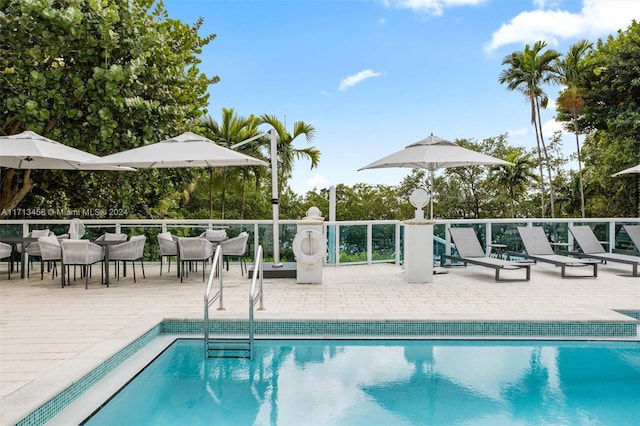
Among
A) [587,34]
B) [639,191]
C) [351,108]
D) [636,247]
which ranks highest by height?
[587,34]

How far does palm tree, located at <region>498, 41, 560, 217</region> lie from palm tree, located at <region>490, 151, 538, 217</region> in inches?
74.7

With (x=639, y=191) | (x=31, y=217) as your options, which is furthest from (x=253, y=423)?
(x=639, y=191)

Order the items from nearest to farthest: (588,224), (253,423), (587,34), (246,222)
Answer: (253,423), (246,222), (588,224), (587,34)

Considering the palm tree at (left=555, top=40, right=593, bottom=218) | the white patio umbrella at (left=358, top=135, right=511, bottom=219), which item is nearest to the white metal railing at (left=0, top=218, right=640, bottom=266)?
the white patio umbrella at (left=358, top=135, right=511, bottom=219)

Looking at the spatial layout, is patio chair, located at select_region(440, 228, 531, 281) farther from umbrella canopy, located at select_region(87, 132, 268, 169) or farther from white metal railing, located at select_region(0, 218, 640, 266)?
umbrella canopy, located at select_region(87, 132, 268, 169)

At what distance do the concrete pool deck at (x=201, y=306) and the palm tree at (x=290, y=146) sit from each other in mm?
11110

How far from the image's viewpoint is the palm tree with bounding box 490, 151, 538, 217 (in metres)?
26.8

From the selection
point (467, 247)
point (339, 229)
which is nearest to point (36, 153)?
point (339, 229)

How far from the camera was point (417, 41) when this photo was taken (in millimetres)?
17125

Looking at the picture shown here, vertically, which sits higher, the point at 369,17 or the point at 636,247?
the point at 369,17

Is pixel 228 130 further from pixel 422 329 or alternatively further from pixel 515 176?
pixel 515 176

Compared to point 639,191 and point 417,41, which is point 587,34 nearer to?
point 639,191

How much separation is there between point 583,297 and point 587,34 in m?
20.9

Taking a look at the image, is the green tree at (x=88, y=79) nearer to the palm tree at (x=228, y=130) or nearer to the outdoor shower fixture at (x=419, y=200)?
the outdoor shower fixture at (x=419, y=200)
